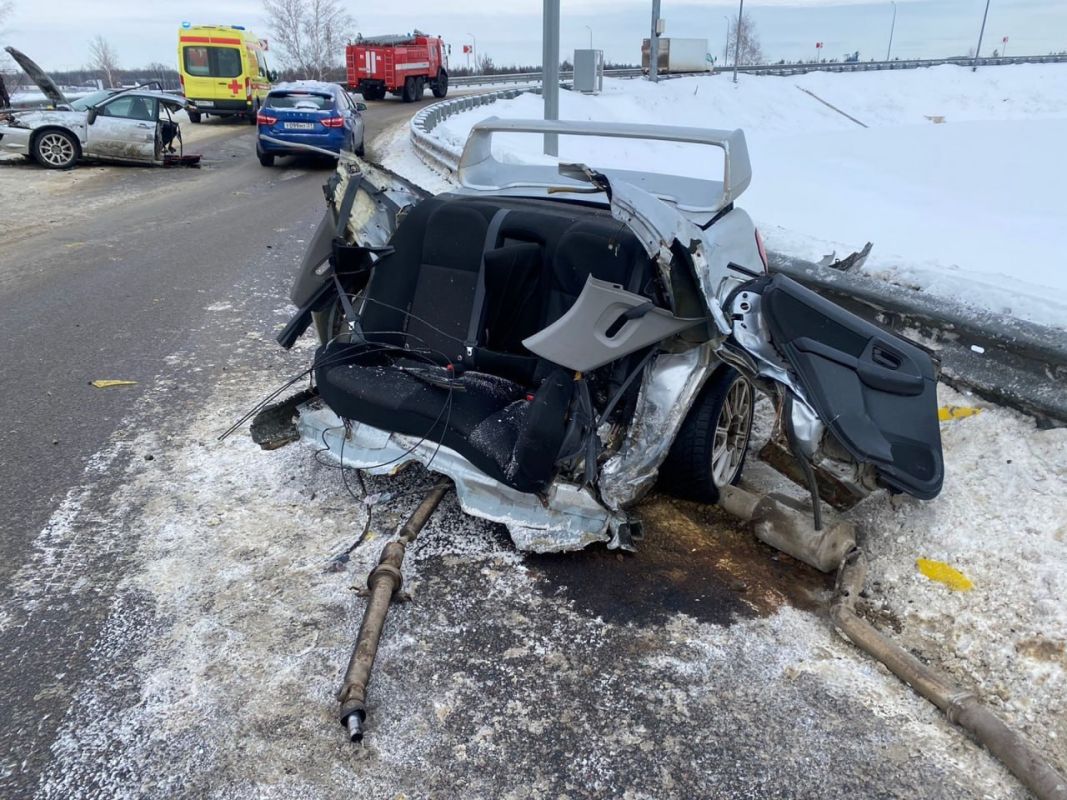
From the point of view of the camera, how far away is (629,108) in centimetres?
2927

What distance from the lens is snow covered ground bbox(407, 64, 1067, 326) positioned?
533 cm

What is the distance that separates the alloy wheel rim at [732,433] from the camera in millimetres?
3739

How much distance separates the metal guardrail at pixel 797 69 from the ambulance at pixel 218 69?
783 inches

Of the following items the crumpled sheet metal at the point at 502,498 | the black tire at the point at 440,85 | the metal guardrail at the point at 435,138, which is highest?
the black tire at the point at 440,85

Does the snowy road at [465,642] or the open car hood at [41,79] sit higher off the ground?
the open car hood at [41,79]

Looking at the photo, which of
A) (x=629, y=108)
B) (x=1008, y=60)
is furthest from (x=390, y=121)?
(x=1008, y=60)

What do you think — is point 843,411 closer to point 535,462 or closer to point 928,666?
point 928,666

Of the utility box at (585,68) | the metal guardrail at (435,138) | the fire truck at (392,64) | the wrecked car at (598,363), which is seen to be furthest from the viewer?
the fire truck at (392,64)

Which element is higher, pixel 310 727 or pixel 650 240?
pixel 650 240

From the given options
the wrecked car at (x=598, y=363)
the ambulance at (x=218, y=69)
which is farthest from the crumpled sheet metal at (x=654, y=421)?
the ambulance at (x=218, y=69)

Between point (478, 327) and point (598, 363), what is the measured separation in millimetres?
965

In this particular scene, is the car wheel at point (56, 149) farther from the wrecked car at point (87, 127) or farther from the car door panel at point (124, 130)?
the car door panel at point (124, 130)

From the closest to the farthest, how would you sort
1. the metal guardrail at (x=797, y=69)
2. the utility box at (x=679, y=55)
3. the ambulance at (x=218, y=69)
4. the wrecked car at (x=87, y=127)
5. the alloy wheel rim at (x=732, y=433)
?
the alloy wheel rim at (x=732, y=433) → the wrecked car at (x=87, y=127) → the ambulance at (x=218, y=69) → the utility box at (x=679, y=55) → the metal guardrail at (x=797, y=69)

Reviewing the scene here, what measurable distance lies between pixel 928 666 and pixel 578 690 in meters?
1.24
